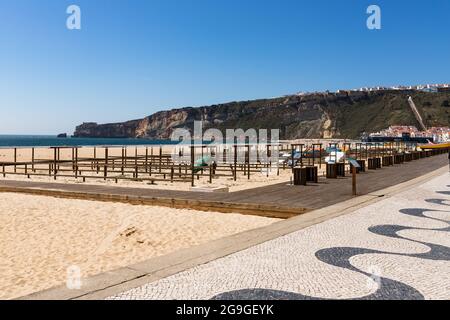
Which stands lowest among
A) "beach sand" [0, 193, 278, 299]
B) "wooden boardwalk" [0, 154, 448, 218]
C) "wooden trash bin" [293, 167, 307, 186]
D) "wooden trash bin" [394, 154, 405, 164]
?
"beach sand" [0, 193, 278, 299]

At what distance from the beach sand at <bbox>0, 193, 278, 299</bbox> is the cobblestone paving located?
8.87 feet

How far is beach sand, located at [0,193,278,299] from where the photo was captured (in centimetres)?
692

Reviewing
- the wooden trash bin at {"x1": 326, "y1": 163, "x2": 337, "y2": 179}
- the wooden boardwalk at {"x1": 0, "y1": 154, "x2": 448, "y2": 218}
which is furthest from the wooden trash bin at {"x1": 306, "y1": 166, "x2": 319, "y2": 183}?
the wooden trash bin at {"x1": 326, "y1": 163, "x2": 337, "y2": 179}

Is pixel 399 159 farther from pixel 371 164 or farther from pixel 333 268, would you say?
pixel 333 268

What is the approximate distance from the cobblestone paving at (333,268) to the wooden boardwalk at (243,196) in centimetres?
297

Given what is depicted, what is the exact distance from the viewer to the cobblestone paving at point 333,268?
4.05 m

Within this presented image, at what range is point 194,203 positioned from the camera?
1180 cm

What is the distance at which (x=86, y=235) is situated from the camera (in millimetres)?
9430

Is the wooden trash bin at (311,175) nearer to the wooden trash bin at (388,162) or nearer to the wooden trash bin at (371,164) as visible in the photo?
the wooden trash bin at (371,164)

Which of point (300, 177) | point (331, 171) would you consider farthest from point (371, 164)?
point (300, 177)

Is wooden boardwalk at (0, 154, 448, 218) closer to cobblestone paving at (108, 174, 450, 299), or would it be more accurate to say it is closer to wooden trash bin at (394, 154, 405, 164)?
A: cobblestone paving at (108, 174, 450, 299)
